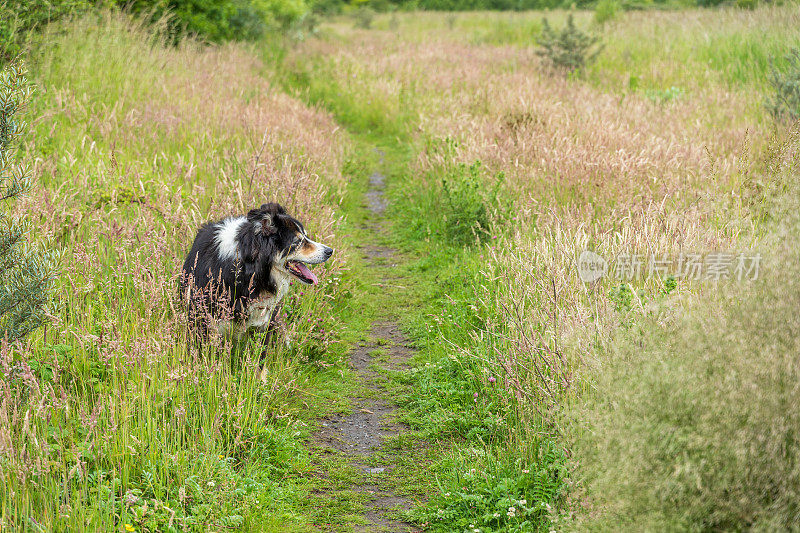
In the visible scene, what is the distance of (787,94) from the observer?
8.84m

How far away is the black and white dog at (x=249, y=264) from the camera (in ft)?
14.9

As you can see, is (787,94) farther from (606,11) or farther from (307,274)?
(606,11)

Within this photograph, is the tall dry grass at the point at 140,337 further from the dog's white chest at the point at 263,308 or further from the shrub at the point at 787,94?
the shrub at the point at 787,94

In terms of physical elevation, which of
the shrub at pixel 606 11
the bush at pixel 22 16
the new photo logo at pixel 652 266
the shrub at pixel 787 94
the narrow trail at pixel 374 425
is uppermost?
the shrub at pixel 606 11

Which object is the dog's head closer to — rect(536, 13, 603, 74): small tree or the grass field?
the grass field

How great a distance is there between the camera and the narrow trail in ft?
12.2

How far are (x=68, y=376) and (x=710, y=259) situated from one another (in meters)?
4.26

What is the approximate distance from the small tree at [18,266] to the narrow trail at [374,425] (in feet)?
6.62

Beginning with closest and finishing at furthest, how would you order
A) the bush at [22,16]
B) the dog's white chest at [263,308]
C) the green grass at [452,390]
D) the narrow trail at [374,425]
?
the green grass at [452,390], the narrow trail at [374,425], the dog's white chest at [263,308], the bush at [22,16]

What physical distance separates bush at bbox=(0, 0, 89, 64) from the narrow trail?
18.5 feet

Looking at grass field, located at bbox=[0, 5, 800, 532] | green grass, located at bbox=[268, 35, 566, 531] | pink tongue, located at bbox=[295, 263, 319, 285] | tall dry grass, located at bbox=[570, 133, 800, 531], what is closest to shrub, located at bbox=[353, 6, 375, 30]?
grass field, located at bbox=[0, 5, 800, 532]

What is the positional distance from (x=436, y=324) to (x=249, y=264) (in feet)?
6.61

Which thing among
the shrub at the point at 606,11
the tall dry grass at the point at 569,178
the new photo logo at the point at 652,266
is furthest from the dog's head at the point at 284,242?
the shrub at the point at 606,11

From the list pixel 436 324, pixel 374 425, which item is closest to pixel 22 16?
pixel 436 324
